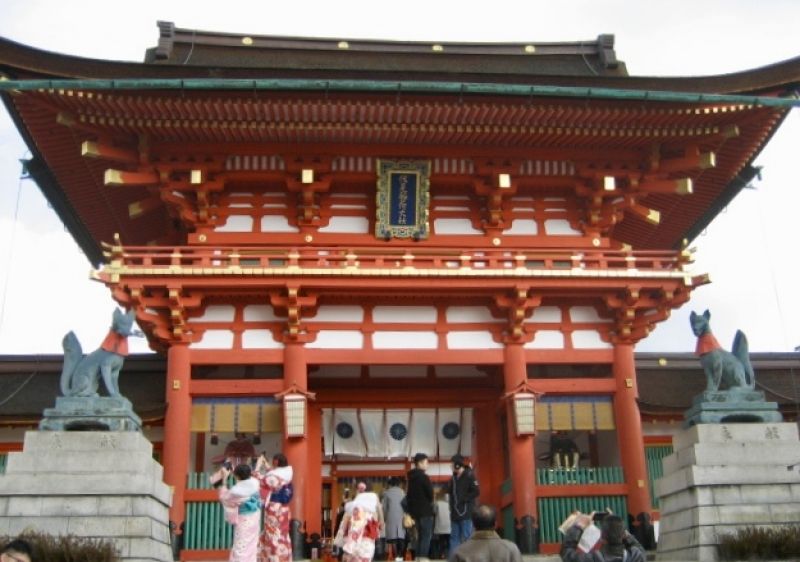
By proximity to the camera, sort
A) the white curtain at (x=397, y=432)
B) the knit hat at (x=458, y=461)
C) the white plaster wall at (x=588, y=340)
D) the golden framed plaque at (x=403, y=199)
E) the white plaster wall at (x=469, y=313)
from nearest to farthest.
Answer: the knit hat at (x=458, y=461), the white plaster wall at (x=469, y=313), the white plaster wall at (x=588, y=340), the golden framed plaque at (x=403, y=199), the white curtain at (x=397, y=432)

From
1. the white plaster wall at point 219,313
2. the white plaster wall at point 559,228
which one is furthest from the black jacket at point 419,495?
the white plaster wall at point 559,228

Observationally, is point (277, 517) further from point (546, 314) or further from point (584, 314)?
Answer: point (584, 314)

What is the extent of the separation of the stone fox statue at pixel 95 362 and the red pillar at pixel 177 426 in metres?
3.07

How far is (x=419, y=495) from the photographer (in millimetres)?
13477

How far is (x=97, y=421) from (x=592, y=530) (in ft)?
25.7

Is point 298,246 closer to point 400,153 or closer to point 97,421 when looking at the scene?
point 400,153

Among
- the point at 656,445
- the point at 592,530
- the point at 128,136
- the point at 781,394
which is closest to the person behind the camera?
the point at 592,530

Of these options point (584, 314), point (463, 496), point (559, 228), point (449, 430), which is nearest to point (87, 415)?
point (463, 496)

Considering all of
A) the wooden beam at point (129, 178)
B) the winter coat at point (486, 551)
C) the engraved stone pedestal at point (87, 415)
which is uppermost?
the wooden beam at point (129, 178)

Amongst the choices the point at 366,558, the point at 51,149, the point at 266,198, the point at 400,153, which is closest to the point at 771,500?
the point at 366,558

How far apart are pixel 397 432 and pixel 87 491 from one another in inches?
334

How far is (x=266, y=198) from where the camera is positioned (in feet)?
63.6

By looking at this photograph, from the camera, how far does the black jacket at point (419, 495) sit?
13406 millimetres

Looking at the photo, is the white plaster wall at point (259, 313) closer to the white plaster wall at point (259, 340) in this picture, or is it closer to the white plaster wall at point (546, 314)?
the white plaster wall at point (259, 340)
